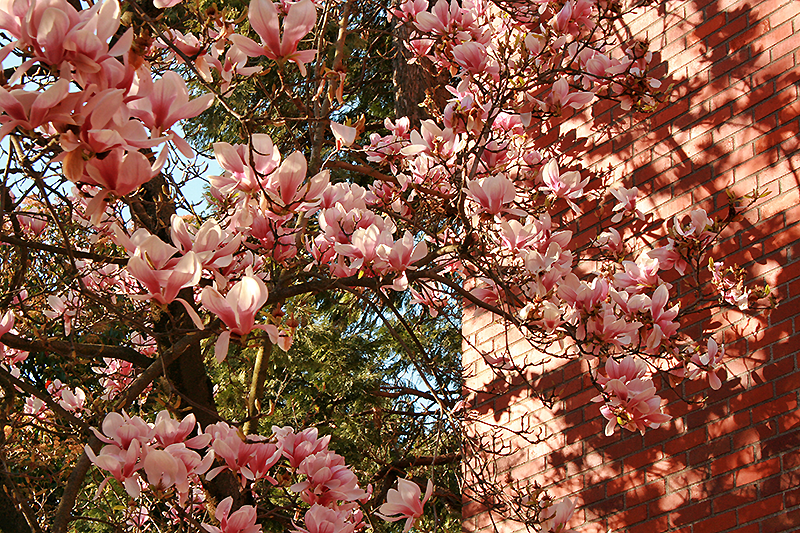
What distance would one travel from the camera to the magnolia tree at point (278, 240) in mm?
1433

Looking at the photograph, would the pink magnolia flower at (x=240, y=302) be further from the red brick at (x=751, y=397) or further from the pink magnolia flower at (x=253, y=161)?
the red brick at (x=751, y=397)

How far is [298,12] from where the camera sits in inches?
69.5

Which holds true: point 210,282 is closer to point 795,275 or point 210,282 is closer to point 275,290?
point 275,290

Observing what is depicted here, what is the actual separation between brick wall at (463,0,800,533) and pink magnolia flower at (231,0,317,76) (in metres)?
2.20

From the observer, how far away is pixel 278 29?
1.77 m

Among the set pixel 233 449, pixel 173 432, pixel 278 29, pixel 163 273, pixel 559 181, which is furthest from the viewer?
pixel 559 181

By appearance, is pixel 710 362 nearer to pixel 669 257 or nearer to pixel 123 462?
pixel 669 257

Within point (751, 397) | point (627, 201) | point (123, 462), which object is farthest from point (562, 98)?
point (123, 462)

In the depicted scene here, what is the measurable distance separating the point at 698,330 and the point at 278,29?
7.71 ft

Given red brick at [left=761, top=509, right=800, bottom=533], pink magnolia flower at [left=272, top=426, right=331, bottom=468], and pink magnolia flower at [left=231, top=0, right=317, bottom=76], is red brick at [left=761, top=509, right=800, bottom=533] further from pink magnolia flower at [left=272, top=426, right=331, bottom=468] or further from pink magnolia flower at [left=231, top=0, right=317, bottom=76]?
pink magnolia flower at [left=231, top=0, right=317, bottom=76]

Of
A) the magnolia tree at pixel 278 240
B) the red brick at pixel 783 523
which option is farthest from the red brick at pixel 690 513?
the magnolia tree at pixel 278 240

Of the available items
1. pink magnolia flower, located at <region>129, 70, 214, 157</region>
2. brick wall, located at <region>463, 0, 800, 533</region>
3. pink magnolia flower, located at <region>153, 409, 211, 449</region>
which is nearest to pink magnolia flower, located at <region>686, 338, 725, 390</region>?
brick wall, located at <region>463, 0, 800, 533</region>

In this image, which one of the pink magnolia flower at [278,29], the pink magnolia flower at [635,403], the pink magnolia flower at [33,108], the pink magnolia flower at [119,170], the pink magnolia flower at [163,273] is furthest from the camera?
the pink magnolia flower at [635,403]

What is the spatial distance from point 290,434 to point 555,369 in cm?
167
